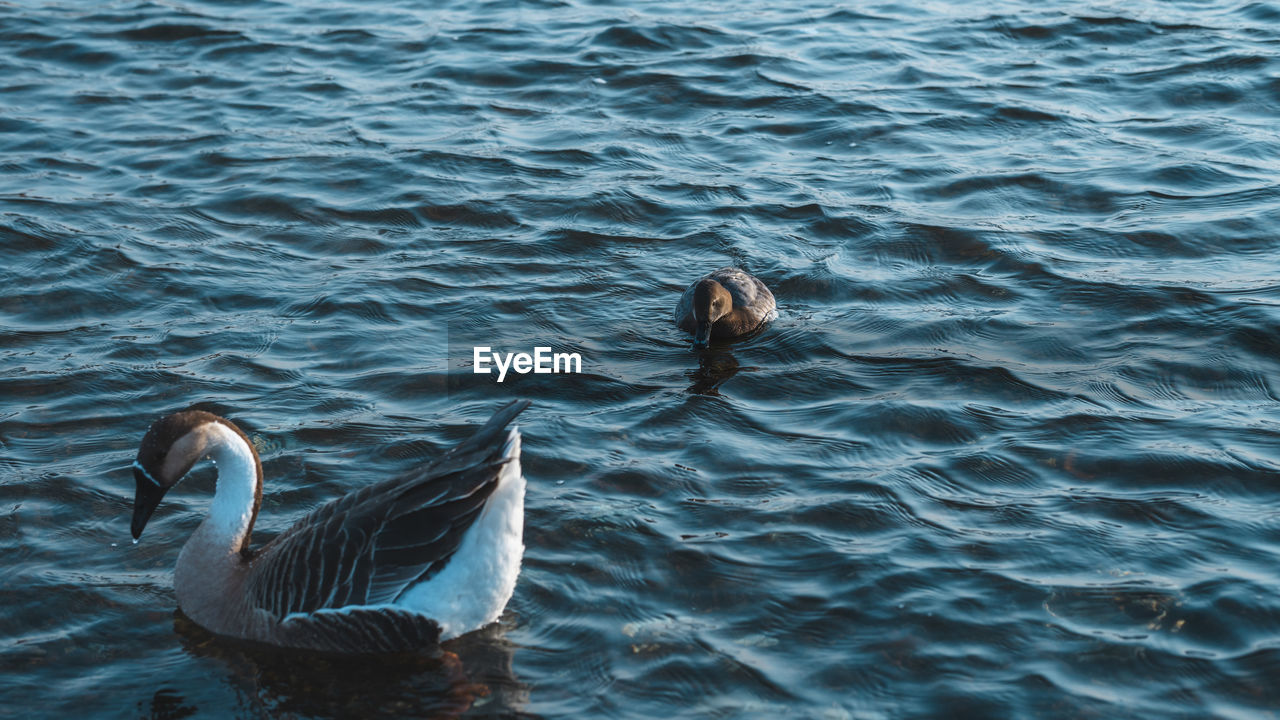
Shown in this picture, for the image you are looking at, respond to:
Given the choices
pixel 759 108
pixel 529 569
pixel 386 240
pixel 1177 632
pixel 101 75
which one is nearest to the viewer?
pixel 1177 632

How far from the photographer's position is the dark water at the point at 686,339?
6.76 metres

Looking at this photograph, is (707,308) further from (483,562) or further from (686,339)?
(483,562)

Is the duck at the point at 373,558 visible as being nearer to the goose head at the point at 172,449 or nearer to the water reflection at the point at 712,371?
the goose head at the point at 172,449

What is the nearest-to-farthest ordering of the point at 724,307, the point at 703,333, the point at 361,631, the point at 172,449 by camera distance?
the point at 361,631 → the point at 172,449 → the point at 703,333 → the point at 724,307

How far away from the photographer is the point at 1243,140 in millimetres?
13828

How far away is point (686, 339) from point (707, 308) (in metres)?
0.53

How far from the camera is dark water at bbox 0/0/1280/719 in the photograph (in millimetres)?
6758

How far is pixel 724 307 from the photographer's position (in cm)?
1019

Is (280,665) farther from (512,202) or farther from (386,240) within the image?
(512,202)

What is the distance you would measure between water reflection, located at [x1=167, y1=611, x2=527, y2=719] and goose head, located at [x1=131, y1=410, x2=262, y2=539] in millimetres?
710

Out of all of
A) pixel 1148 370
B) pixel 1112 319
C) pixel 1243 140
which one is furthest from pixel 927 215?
pixel 1243 140

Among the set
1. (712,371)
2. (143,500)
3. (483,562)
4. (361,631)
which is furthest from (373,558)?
(712,371)

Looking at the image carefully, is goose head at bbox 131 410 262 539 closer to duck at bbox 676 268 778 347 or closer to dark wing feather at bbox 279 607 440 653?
dark wing feather at bbox 279 607 440 653

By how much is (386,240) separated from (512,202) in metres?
1.36
